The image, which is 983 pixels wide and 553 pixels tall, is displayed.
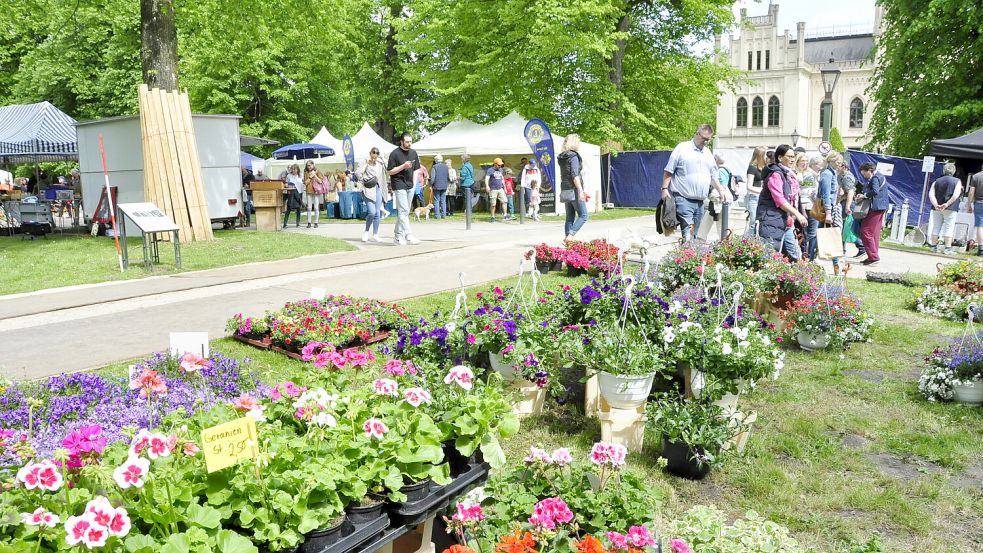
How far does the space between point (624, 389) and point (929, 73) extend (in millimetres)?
22968

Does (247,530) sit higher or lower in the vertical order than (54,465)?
lower

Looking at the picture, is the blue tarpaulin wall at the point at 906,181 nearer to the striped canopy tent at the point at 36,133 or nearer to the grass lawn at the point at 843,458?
the grass lawn at the point at 843,458

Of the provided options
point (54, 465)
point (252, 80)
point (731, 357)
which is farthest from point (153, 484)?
point (252, 80)

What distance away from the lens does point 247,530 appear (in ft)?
7.97

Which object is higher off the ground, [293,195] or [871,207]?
[293,195]

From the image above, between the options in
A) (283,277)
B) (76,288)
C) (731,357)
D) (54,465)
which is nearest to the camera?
(54,465)

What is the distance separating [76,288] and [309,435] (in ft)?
25.7

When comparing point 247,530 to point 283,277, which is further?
point 283,277

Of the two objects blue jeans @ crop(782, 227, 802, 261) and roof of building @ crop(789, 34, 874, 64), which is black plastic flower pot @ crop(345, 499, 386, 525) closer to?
blue jeans @ crop(782, 227, 802, 261)

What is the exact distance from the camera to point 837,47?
86500mm

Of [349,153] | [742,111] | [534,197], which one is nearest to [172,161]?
[349,153]

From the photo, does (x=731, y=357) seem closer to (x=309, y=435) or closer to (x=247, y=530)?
(x=309, y=435)

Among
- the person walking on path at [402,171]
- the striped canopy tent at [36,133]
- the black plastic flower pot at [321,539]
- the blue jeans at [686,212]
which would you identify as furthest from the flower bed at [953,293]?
the striped canopy tent at [36,133]

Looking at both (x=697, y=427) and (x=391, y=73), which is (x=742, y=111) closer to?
(x=391, y=73)
